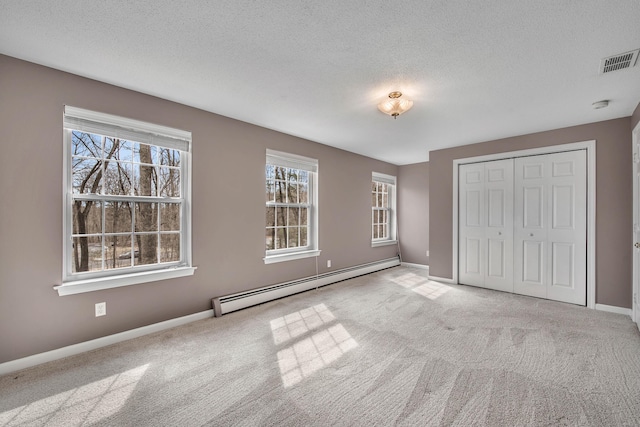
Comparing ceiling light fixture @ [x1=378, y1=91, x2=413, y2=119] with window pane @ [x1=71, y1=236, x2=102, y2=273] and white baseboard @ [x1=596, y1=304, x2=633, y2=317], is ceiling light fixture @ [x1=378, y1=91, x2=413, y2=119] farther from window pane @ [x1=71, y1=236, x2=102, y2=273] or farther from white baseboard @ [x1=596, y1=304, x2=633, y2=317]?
white baseboard @ [x1=596, y1=304, x2=633, y2=317]

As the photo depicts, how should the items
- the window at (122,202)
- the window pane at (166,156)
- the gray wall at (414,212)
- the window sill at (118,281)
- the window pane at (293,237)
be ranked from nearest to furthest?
the window sill at (118,281)
the window at (122,202)
the window pane at (166,156)
the window pane at (293,237)
the gray wall at (414,212)

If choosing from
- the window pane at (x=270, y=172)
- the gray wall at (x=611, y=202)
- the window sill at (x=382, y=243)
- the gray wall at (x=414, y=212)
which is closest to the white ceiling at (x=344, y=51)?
the gray wall at (x=611, y=202)

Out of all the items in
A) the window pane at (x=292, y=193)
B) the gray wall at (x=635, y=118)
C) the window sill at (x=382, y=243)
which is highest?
the gray wall at (x=635, y=118)

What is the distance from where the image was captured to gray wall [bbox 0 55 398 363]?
2.21 metres

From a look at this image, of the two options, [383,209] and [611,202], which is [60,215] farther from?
[611,202]

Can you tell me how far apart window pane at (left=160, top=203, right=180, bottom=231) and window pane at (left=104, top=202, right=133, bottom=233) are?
1.00 feet

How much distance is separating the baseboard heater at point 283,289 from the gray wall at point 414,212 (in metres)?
Answer: 1.00

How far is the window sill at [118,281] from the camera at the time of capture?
2412mm

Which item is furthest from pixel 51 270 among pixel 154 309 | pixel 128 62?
pixel 128 62

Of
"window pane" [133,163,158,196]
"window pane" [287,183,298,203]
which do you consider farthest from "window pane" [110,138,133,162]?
"window pane" [287,183,298,203]

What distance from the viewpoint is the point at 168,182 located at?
312cm

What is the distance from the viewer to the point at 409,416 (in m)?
1.70

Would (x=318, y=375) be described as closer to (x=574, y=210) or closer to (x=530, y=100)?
(x=530, y=100)

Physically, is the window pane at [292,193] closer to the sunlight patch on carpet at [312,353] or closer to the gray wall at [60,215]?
the gray wall at [60,215]
